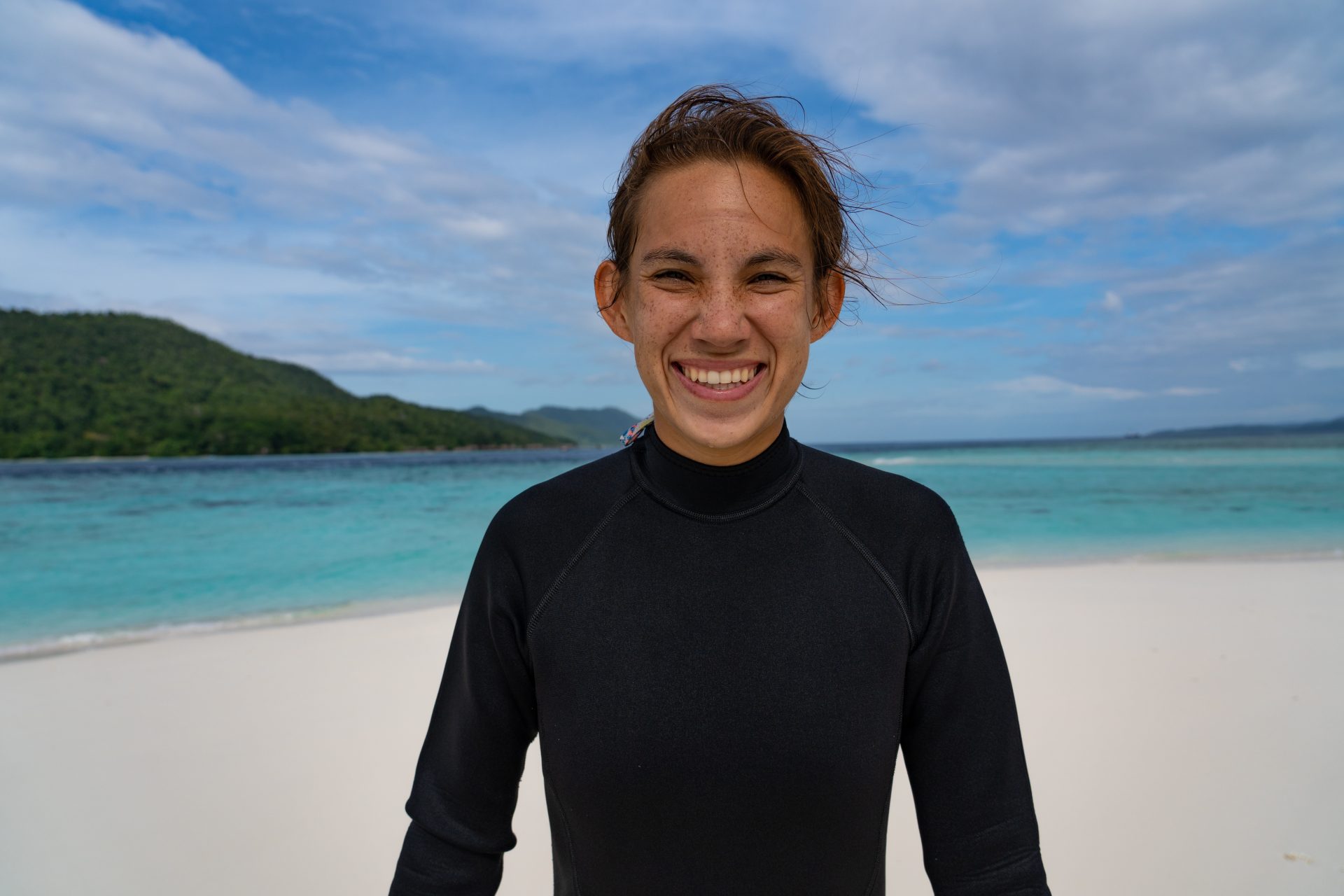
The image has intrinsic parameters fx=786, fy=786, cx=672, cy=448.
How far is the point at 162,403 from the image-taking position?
42344mm

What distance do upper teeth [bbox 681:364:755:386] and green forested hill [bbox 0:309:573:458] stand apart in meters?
46.3

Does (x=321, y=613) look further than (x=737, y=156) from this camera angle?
Yes

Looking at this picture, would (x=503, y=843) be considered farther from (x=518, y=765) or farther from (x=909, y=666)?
(x=909, y=666)

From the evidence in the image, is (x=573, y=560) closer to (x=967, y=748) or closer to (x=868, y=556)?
(x=868, y=556)

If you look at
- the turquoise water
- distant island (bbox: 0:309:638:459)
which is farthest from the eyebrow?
distant island (bbox: 0:309:638:459)

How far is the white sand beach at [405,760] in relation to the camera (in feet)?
10.5

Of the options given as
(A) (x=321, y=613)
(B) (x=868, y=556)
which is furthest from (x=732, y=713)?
(A) (x=321, y=613)

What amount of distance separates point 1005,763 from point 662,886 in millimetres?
517

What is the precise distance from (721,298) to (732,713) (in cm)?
59

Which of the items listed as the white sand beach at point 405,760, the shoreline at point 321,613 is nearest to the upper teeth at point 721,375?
the white sand beach at point 405,760

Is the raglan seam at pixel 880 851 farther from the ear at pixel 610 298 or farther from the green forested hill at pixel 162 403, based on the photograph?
the green forested hill at pixel 162 403

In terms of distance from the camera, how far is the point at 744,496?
50.6 inches

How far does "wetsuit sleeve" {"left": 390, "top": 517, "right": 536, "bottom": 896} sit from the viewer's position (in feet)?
3.70

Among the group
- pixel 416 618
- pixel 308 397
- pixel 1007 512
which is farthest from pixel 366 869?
pixel 308 397
